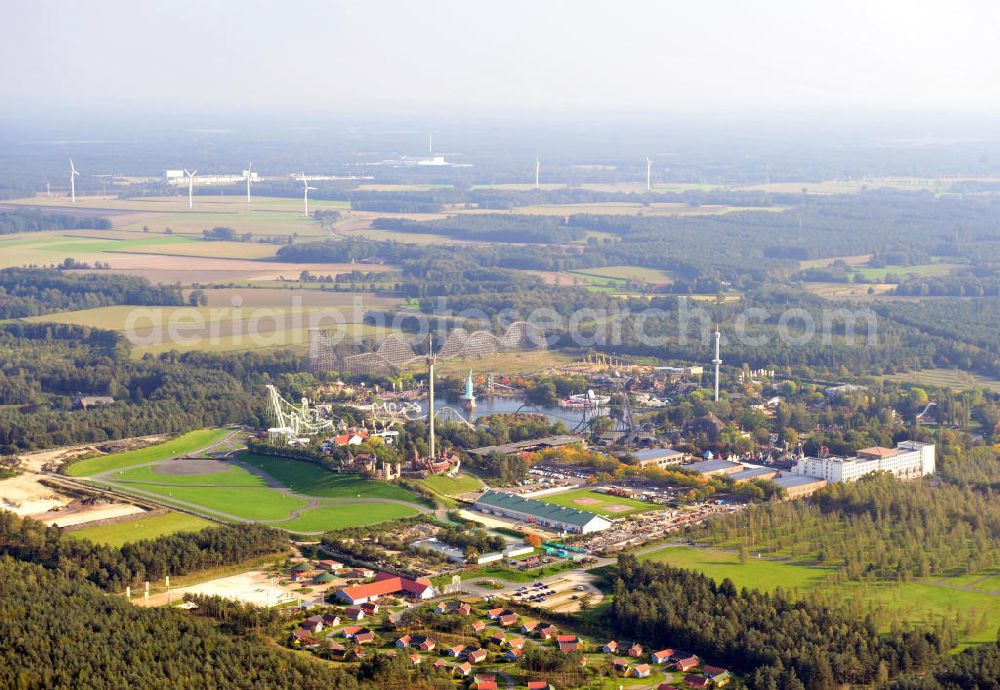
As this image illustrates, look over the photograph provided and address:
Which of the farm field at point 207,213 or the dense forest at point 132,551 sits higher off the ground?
the farm field at point 207,213

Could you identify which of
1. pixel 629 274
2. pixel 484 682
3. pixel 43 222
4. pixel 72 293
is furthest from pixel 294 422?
pixel 43 222

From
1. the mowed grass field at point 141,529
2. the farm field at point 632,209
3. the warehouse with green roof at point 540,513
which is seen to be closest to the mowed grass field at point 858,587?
the warehouse with green roof at point 540,513

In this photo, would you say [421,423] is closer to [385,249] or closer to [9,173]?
[385,249]

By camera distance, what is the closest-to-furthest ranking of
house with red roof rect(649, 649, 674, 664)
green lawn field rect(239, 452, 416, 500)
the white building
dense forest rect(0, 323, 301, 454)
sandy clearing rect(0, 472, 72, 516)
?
house with red roof rect(649, 649, 674, 664) → sandy clearing rect(0, 472, 72, 516) → green lawn field rect(239, 452, 416, 500) → the white building → dense forest rect(0, 323, 301, 454)

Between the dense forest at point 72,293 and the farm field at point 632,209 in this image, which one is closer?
A: the dense forest at point 72,293

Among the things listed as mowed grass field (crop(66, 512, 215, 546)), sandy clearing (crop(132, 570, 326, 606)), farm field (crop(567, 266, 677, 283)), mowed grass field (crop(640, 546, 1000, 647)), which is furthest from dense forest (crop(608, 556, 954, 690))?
farm field (crop(567, 266, 677, 283))

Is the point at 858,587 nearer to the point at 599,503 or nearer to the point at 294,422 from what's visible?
the point at 599,503

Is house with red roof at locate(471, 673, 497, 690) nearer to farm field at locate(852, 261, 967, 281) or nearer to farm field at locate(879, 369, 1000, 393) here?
farm field at locate(879, 369, 1000, 393)

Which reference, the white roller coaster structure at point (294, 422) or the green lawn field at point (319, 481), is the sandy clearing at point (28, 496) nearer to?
the green lawn field at point (319, 481)
